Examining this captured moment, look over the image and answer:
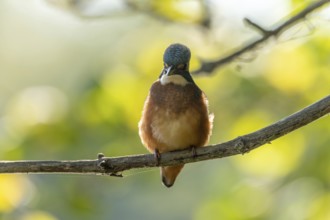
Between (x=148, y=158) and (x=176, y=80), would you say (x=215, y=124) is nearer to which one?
(x=176, y=80)

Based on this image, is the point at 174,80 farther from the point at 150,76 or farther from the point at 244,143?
the point at 150,76

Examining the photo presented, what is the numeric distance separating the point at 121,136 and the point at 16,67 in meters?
7.50

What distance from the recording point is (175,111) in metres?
4.88

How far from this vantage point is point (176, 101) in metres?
4.92

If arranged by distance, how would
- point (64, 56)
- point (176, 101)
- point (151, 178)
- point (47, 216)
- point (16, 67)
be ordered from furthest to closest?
point (64, 56) → point (16, 67) → point (151, 178) → point (47, 216) → point (176, 101)

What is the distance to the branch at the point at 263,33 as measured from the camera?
495 cm

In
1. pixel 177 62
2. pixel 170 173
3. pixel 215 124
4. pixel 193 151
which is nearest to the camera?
pixel 193 151

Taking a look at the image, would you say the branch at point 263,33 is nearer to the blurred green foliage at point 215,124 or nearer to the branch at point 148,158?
the blurred green foliage at point 215,124

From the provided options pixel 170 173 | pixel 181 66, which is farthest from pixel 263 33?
pixel 170 173

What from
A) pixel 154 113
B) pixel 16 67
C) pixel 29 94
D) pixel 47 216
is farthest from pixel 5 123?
pixel 16 67

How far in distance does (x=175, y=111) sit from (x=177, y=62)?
276 mm

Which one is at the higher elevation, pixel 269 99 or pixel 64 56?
pixel 64 56

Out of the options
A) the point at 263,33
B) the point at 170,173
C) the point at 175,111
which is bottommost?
the point at 170,173

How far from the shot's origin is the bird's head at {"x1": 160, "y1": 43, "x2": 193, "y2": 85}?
483 centimetres
